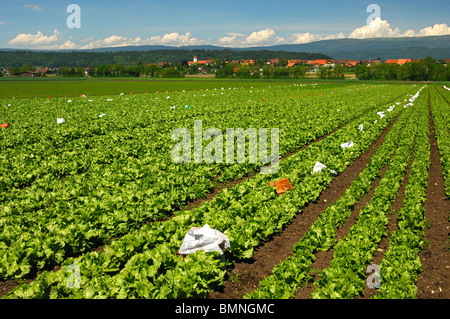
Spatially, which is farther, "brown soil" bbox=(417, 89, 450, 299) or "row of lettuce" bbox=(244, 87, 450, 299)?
"brown soil" bbox=(417, 89, 450, 299)

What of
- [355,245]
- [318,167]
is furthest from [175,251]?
[318,167]

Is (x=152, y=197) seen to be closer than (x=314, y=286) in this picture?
No

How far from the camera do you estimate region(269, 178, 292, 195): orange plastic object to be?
971 cm

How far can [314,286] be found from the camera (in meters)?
5.86

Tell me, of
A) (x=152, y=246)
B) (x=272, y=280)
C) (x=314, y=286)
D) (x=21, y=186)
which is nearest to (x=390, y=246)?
(x=314, y=286)

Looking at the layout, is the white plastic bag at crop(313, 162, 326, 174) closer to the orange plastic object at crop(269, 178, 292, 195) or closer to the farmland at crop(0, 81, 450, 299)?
the farmland at crop(0, 81, 450, 299)

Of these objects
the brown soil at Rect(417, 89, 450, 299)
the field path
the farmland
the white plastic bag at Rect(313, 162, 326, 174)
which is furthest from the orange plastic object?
the brown soil at Rect(417, 89, 450, 299)

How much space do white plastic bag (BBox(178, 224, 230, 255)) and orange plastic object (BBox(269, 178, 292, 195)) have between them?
3668 mm

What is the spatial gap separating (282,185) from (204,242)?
14.1 ft

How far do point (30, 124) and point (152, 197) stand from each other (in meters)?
15.0

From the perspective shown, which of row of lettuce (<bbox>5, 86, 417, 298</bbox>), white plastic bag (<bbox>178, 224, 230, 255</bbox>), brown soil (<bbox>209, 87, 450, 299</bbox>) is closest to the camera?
row of lettuce (<bbox>5, 86, 417, 298</bbox>)

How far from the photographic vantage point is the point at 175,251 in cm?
646

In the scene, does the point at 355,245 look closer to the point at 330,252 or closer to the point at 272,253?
the point at 330,252

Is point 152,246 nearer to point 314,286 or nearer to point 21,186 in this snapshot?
point 314,286
